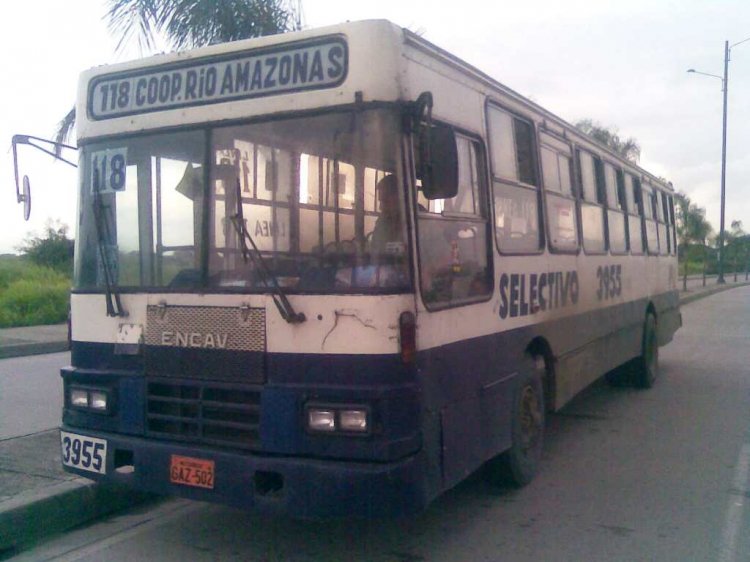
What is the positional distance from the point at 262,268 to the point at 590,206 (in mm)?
4883

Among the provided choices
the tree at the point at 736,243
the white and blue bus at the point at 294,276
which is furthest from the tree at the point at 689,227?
the white and blue bus at the point at 294,276

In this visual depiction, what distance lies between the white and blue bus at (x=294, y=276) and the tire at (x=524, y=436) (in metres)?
0.25

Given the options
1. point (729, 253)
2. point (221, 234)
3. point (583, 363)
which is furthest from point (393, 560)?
point (729, 253)

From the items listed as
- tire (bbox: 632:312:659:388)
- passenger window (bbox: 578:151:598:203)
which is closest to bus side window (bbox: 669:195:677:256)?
tire (bbox: 632:312:659:388)

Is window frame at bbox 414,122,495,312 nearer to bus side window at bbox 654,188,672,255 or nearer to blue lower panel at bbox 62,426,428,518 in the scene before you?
blue lower panel at bbox 62,426,428,518

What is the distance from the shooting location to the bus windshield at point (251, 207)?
451cm

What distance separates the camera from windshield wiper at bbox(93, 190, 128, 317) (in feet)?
16.9

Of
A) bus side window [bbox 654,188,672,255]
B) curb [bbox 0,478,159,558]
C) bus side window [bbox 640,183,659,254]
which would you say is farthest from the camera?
bus side window [bbox 654,188,672,255]

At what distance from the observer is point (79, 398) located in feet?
17.4

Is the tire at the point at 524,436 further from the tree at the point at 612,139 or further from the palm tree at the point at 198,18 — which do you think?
the tree at the point at 612,139

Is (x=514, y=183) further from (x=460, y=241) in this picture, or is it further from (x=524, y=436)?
(x=524, y=436)

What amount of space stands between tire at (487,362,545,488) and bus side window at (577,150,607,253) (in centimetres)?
207

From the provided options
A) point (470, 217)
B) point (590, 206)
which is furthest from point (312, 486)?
point (590, 206)

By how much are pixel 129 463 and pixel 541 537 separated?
2.75 metres
